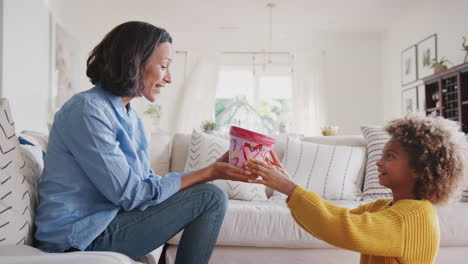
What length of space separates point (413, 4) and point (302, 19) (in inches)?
62.3

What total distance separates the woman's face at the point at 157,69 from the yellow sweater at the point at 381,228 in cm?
55

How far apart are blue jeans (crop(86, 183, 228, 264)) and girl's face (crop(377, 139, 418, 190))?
1.55ft

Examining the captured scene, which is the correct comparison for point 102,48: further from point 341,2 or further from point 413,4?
point 413,4

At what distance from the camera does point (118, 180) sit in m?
1.03

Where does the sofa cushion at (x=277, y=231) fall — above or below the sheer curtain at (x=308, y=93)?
below

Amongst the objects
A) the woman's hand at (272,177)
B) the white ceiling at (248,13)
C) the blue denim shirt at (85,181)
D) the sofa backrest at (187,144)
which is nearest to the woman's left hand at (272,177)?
the woman's hand at (272,177)

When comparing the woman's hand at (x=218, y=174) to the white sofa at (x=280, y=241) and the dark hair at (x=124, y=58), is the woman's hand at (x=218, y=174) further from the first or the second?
the white sofa at (x=280, y=241)

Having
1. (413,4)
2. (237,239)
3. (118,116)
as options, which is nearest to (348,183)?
(237,239)

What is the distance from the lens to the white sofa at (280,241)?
1.86 metres

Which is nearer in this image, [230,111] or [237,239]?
[237,239]

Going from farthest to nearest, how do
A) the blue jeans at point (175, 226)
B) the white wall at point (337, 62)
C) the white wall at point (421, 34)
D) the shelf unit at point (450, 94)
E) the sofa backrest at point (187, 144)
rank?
the white wall at point (337, 62) < the white wall at point (421, 34) < the shelf unit at point (450, 94) < the sofa backrest at point (187, 144) < the blue jeans at point (175, 226)

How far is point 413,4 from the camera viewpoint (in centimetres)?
569

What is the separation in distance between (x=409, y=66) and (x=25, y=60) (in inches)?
207

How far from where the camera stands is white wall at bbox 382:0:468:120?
4680 mm
